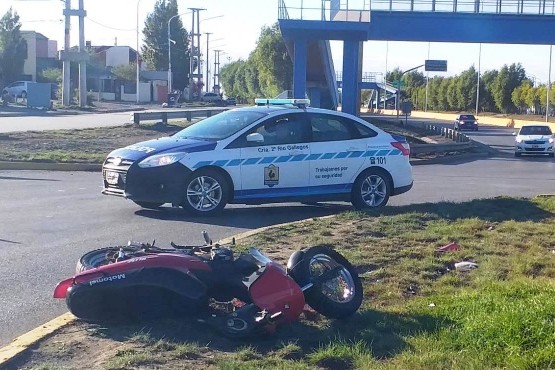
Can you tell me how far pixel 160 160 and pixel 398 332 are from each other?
6.83 m

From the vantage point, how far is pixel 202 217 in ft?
40.6

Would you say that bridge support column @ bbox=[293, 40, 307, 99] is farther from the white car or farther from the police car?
the police car

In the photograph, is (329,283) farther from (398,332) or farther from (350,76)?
(350,76)

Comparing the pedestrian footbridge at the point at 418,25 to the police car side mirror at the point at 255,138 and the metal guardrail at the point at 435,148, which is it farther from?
the police car side mirror at the point at 255,138

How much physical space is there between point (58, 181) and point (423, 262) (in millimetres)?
10772

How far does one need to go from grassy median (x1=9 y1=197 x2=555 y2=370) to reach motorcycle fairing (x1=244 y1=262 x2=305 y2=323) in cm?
13

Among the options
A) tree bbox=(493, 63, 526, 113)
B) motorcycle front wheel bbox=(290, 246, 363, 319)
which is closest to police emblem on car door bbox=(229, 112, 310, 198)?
motorcycle front wheel bbox=(290, 246, 363, 319)

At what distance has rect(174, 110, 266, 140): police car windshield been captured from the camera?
1284cm

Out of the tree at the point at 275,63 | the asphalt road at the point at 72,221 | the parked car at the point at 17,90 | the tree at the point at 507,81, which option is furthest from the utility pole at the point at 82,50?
the tree at the point at 507,81

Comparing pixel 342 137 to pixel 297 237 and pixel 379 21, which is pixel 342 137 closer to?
pixel 297 237

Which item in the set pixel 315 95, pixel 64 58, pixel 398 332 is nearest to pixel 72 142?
pixel 398 332

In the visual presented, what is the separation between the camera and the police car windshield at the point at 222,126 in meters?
12.8

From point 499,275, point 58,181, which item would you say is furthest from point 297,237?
point 58,181

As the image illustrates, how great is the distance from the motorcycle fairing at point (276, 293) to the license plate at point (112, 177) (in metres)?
6.58
